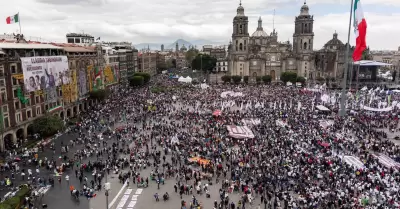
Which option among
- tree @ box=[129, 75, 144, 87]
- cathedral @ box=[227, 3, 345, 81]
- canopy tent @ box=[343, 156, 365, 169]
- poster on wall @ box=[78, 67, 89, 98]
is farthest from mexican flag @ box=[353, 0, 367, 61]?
cathedral @ box=[227, 3, 345, 81]

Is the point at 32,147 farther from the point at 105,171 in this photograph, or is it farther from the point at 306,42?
the point at 306,42

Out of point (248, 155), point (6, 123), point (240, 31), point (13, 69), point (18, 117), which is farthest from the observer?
point (240, 31)

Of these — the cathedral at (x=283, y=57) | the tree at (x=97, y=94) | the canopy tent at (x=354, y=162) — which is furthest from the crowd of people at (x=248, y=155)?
the cathedral at (x=283, y=57)

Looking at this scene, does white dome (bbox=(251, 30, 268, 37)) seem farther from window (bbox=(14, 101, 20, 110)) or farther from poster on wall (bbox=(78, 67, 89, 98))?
window (bbox=(14, 101, 20, 110))

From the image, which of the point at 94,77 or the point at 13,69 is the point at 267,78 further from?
the point at 13,69

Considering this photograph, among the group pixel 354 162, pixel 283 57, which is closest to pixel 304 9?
pixel 283 57

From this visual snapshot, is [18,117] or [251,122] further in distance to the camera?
[251,122]

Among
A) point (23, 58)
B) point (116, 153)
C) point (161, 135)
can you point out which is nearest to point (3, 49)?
point (23, 58)
